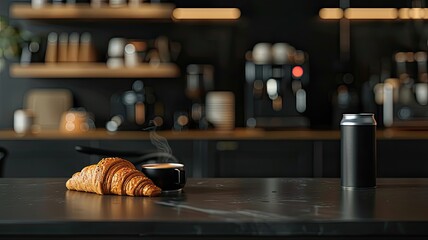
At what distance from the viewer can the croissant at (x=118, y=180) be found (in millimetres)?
1515

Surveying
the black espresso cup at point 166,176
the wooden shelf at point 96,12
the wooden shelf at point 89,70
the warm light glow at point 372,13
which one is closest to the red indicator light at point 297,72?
the warm light glow at point 372,13

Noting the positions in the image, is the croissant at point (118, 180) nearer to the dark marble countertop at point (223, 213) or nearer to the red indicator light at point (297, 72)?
the dark marble countertop at point (223, 213)

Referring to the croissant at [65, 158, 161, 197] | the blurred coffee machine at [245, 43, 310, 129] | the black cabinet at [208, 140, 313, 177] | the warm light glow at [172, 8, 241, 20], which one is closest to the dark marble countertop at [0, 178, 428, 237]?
the croissant at [65, 158, 161, 197]

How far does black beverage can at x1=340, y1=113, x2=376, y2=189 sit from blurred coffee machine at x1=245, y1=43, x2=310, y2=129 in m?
2.39

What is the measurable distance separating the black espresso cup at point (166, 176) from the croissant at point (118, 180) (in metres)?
0.03

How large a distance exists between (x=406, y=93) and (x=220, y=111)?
1190mm

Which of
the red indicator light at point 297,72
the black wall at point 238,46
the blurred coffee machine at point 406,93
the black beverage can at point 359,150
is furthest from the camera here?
A: the black wall at point 238,46

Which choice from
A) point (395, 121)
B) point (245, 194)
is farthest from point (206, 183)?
point (395, 121)

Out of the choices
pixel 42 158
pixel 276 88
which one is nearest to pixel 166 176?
pixel 42 158

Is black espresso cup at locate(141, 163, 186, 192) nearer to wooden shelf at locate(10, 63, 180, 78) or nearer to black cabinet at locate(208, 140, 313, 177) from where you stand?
black cabinet at locate(208, 140, 313, 177)

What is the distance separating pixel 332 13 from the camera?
4270 millimetres

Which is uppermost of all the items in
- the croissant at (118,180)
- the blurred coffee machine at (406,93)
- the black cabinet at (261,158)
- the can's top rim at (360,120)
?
the blurred coffee machine at (406,93)

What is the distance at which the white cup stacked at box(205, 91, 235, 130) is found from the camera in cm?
431

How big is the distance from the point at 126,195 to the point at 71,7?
287 cm
